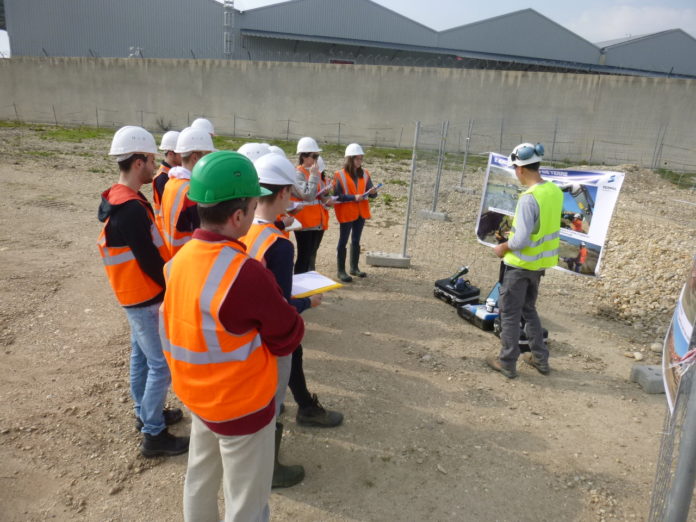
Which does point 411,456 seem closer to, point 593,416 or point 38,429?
point 593,416

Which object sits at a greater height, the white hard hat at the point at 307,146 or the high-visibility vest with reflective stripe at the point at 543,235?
the white hard hat at the point at 307,146

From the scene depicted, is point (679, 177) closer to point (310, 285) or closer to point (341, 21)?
point (310, 285)

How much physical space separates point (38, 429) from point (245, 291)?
2.80 meters

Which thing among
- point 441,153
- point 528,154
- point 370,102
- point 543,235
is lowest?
point 543,235

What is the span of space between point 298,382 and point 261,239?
1.43 m

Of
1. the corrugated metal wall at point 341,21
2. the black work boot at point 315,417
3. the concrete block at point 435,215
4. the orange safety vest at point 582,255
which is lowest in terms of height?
the black work boot at point 315,417

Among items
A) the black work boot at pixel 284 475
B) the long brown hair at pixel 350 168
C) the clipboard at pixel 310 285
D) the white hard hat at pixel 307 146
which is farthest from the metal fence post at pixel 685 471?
the long brown hair at pixel 350 168

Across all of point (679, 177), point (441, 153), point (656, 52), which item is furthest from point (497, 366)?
point (656, 52)

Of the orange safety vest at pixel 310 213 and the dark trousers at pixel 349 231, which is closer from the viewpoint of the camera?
the orange safety vest at pixel 310 213

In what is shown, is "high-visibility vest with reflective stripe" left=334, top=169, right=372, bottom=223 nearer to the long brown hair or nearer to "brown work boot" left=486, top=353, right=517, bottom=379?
the long brown hair

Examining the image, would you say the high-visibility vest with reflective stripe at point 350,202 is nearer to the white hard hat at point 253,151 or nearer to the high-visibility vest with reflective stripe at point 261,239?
the white hard hat at point 253,151

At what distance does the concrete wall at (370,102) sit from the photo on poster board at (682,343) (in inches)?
870

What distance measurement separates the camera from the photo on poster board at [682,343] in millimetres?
1900

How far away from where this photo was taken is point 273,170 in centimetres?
264
